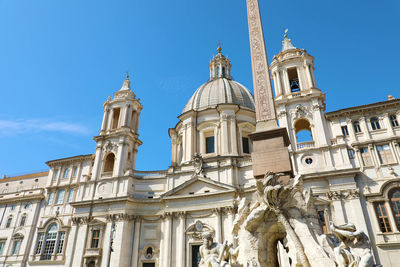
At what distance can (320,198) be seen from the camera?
76.5 feet

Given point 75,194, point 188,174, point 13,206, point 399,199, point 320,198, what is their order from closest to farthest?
point 399,199, point 320,198, point 188,174, point 75,194, point 13,206

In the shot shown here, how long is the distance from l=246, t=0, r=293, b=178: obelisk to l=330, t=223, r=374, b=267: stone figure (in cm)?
261

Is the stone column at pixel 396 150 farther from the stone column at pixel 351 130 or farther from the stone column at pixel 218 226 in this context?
the stone column at pixel 218 226

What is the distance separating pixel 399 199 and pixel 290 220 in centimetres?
1758

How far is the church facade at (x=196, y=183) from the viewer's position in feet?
75.4

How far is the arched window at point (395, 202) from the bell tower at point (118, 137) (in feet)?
77.8

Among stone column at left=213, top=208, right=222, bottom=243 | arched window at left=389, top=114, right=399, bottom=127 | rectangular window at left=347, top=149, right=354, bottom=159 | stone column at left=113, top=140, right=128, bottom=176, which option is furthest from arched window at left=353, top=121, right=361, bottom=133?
stone column at left=113, top=140, right=128, bottom=176

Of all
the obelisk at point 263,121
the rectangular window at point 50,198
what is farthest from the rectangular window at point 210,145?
the obelisk at point 263,121

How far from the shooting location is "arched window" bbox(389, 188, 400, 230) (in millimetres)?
21312

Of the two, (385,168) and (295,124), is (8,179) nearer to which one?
(295,124)

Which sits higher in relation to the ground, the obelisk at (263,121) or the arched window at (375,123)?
the arched window at (375,123)

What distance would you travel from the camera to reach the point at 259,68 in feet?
45.2

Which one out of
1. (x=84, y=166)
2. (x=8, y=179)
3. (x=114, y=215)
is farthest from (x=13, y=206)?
(x=114, y=215)

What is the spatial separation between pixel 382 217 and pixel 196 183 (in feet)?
50.9
